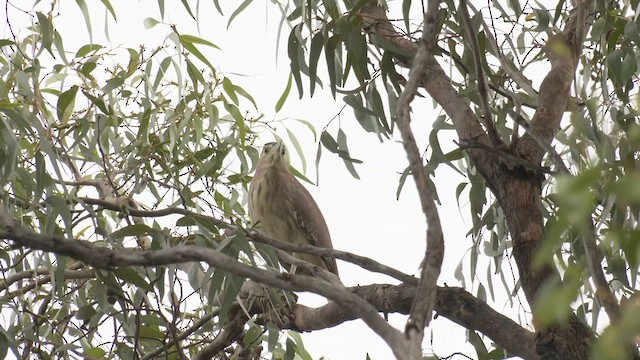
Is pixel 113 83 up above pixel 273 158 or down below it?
below

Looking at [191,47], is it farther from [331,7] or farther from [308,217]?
[308,217]

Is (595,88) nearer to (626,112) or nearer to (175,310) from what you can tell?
(626,112)

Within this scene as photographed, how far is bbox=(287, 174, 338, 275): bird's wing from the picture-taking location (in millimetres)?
3762

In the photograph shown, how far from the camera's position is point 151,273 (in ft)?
7.57

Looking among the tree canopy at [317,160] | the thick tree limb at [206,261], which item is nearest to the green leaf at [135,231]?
the tree canopy at [317,160]

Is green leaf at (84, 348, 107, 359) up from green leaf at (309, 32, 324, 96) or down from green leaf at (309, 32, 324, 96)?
down

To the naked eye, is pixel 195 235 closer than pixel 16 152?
No

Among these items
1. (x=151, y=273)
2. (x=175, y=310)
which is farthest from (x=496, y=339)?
(x=151, y=273)

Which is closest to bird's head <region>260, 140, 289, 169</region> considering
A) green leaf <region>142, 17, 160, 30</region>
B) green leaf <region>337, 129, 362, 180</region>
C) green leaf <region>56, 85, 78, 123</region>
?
green leaf <region>142, 17, 160, 30</region>

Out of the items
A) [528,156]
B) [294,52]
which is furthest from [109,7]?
[528,156]

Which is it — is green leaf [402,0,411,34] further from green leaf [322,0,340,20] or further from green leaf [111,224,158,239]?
green leaf [111,224,158,239]

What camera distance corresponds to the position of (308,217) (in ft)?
12.4

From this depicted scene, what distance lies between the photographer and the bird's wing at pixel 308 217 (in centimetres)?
376

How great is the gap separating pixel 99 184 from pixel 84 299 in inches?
11.4
